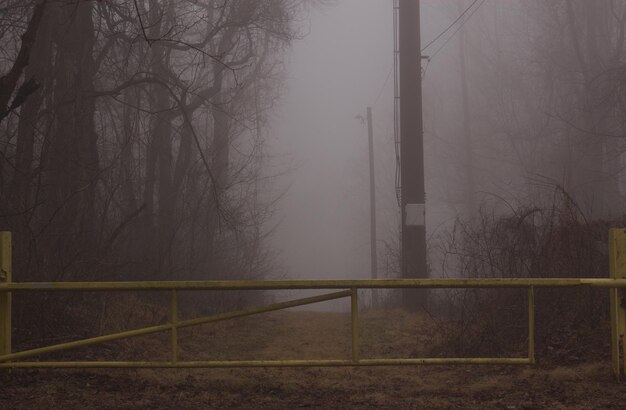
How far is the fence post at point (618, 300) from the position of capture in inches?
246

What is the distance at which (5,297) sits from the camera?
6.41m

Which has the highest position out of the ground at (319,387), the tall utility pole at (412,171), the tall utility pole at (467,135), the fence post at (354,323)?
the tall utility pole at (467,135)

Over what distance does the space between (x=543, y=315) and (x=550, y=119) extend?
2286 cm

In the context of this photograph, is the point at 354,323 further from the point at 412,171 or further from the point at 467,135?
the point at 467,135

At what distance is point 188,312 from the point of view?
13203mm

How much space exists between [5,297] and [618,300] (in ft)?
17.9

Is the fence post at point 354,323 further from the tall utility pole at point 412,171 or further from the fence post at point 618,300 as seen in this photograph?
the tall utility pole at point 412,171

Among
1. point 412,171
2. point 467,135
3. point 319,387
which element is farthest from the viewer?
point 467,135

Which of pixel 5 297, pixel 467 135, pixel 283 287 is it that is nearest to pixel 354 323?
pixel 283 287

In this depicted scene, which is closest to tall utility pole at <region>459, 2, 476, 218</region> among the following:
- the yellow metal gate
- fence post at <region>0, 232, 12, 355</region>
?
the yellow metal gate

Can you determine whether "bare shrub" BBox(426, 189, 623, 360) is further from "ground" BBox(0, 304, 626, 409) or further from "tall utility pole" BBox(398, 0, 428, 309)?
"tall utility pole" BBox(398, 0, 428, 309)

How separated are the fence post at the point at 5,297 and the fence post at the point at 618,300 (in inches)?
210

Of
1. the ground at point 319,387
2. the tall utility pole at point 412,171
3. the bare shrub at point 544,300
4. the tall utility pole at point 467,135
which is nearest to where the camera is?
the ground at point 319,387

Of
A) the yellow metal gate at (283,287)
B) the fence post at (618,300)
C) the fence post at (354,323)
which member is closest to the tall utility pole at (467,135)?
the fence post at (618,300)
